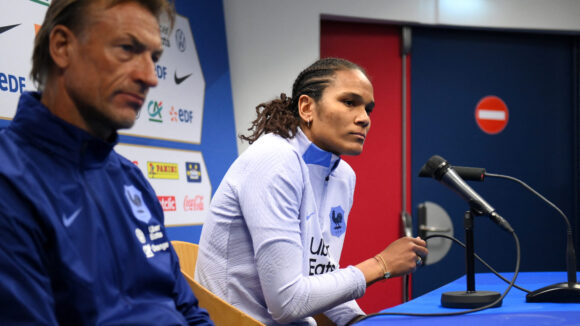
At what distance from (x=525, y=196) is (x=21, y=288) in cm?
350

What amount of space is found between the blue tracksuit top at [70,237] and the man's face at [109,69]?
49 mm

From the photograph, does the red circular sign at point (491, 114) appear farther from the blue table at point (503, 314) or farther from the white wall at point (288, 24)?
the blue table at point (503, 314)

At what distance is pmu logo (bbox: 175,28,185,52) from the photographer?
9.05ft

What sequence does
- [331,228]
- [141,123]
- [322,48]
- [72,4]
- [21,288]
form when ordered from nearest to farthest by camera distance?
[21,288] → [72,4] → [331,228] → [141,123] → [322,48]

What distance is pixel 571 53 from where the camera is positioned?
155 inches

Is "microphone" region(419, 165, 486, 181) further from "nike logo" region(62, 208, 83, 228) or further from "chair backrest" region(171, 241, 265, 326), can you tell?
"nike logo" region(62, 208, 83, 228)

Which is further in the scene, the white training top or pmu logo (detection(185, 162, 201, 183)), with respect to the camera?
pmu logo (detection(185, 162, 201, 183))

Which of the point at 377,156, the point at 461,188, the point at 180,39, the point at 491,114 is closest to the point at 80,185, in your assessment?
the point at 461,188

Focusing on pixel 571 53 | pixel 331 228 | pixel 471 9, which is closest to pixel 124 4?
pixel 331 228

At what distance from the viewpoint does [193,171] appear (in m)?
2.79

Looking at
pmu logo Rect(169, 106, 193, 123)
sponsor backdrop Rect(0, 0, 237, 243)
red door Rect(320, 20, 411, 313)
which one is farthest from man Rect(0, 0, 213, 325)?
red door Rect(320, 20, 411, 313)

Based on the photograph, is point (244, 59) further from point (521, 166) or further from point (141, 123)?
point (521, 166)

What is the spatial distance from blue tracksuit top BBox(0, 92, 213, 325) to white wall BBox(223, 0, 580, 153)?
2.13 meters

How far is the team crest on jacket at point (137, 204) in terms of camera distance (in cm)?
112
